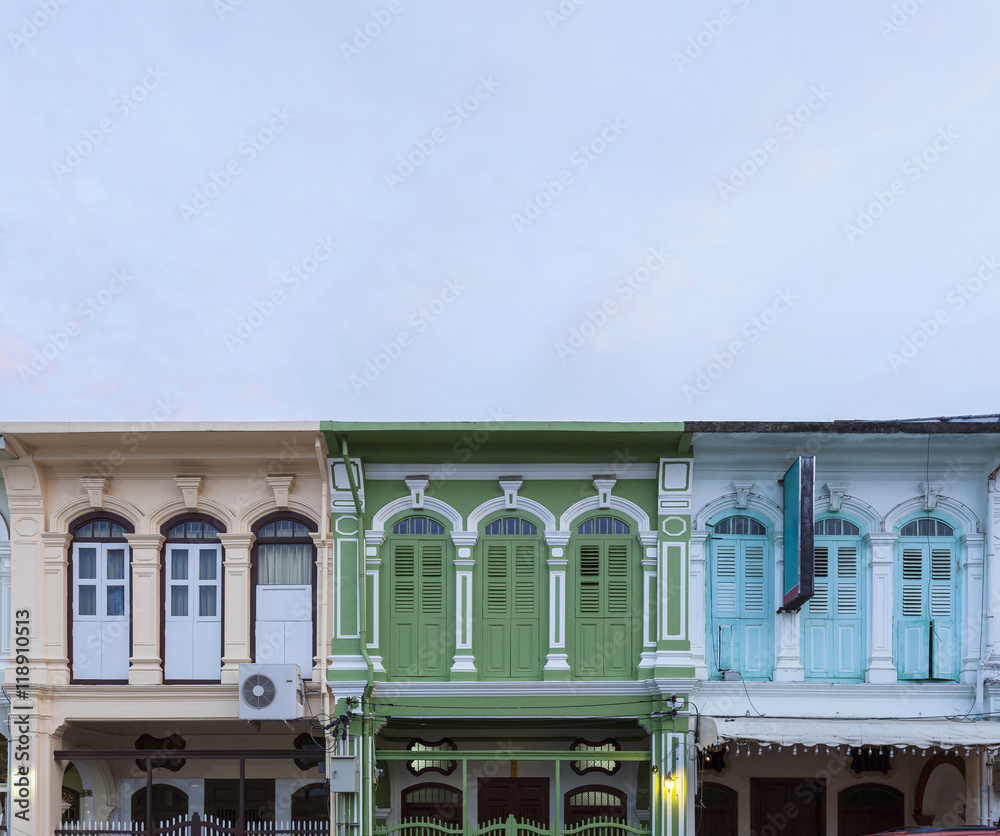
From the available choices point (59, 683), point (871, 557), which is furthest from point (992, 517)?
point (59, 683)

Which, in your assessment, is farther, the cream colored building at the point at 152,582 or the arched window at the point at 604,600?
the arched window at the point at 604,600

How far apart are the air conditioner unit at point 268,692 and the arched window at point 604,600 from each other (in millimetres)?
4270

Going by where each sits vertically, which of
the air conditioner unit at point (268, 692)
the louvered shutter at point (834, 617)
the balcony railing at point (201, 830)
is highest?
the louvered shutter at point (834, 617)

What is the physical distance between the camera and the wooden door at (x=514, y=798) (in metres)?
16.2

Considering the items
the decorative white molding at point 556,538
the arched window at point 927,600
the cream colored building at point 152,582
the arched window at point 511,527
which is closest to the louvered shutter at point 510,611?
the arched window at point 511,527

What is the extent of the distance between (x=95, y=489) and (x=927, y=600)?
42.7 ft

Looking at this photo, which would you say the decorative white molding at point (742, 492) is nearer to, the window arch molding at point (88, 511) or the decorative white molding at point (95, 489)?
the window arch molding at point (88, 511)

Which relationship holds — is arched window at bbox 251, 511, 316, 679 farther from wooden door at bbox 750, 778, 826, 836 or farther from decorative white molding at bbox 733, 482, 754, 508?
wooden door at bbox 750, 778, 826, 836

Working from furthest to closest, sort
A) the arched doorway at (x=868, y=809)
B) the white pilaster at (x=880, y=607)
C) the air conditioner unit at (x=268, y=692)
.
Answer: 1. the arched doorway at (x=868, y=809)
2. the white pilaster at (x=880, y=607)
3. the air conditioner unit at (x=268, y=692)

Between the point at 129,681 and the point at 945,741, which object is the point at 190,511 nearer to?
the point at 129,681

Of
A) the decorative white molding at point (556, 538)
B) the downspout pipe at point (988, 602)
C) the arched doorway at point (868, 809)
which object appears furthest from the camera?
the arched doorway at point (868, 809)

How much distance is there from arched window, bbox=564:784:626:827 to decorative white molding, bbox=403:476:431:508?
20.1ft

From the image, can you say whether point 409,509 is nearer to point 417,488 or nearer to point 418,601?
point 417,488

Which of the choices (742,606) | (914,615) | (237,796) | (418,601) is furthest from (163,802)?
(914,615)
